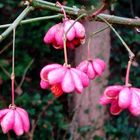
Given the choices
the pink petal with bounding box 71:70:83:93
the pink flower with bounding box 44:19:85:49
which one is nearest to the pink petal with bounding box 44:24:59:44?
the pink flower with bounding box 44:19:85:49

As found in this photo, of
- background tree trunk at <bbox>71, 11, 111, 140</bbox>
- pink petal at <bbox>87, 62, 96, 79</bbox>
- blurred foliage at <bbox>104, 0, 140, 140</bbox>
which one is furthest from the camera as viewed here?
blurred foliage at <bbox>104, 0, 140, 140</bbox>

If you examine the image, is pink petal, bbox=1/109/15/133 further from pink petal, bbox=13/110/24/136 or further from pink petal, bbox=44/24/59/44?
pink petal, bbox=44/24/59/44

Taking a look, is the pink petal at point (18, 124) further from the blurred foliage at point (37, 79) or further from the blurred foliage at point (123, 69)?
the blurred foliage at point (123, 69)

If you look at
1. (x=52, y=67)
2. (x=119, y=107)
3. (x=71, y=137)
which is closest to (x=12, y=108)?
(x=52, y=67)

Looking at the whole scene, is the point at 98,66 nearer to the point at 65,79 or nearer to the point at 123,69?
the point at 65,79

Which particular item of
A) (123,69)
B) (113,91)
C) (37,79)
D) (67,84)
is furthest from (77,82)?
(123,69)

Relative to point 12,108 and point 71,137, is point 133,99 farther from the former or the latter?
point 71,137

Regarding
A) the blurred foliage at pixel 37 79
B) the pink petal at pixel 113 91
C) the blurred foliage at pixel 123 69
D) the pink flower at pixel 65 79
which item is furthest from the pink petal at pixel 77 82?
the blurred foliage at pixel 123 69

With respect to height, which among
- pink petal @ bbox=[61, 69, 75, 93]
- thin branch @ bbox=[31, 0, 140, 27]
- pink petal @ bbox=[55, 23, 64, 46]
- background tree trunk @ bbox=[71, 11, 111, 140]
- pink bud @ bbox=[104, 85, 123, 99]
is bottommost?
background tree trunk @ bbox=[71, 11, 111, 140]
